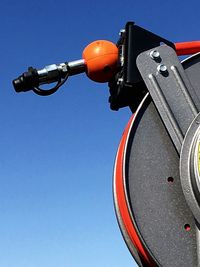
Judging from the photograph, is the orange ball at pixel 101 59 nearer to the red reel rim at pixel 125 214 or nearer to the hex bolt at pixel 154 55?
the hex bolt at pixel 154 55

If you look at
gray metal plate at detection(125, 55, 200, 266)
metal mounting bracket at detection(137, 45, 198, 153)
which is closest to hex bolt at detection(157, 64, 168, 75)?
metal mounting bracket at detection(137, 45, 198, 153)

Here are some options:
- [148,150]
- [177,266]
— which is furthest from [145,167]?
[177,266]

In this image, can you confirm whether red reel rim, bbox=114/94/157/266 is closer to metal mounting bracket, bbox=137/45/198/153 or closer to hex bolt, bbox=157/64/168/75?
metal mounting bracket, bbox=137/45/198/153

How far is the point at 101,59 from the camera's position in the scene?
234 cm

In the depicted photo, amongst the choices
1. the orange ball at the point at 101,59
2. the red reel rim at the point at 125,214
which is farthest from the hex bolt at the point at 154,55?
the red reel rim at the point at 125,214

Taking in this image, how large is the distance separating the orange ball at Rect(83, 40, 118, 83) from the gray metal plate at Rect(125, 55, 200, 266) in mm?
279

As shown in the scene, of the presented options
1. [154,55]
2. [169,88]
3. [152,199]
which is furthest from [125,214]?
[154,55]

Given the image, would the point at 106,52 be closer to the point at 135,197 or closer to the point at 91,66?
the point at 91,66

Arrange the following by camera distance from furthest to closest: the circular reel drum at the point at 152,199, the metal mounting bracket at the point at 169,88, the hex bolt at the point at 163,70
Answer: the hex bolt at the point at 163,70 < the metal mounting bracket at the point at 169,88 < the circular reel drum at the point at 152,199

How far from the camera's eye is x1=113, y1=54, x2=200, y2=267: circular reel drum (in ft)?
6.44

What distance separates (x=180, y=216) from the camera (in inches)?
79.9

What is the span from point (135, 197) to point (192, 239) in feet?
0.80

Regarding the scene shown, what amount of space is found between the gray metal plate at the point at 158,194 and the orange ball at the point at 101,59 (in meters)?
0.28

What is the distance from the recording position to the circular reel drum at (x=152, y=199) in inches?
77.2
